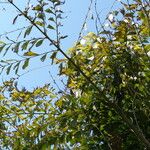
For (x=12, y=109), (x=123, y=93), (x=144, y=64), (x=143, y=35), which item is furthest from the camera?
(x=12, y=109)

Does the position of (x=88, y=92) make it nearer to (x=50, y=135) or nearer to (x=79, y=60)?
(x=79, y=60)

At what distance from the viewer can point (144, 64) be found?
8.53 feet

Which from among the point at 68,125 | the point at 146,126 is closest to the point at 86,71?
the point at 68,125

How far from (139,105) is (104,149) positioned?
26.2 inches

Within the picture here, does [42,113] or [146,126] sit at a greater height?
[42,113]

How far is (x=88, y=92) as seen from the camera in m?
2.72

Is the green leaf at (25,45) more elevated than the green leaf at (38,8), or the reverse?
the green leaf at (38,8)

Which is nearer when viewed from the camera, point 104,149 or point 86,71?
point 86,71

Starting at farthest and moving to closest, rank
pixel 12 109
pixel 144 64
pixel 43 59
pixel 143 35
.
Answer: pixel 12 109, pixel 143 35, pixel 144 64, pixel 43 59

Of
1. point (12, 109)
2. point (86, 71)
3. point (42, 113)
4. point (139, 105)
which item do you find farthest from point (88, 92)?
point (12, 109)

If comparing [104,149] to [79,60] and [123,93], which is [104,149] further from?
[79,60]

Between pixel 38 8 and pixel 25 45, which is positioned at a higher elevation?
pixel 38 8

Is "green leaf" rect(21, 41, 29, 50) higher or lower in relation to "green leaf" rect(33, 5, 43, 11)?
lower

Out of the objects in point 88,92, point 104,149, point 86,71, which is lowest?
point 104,149
